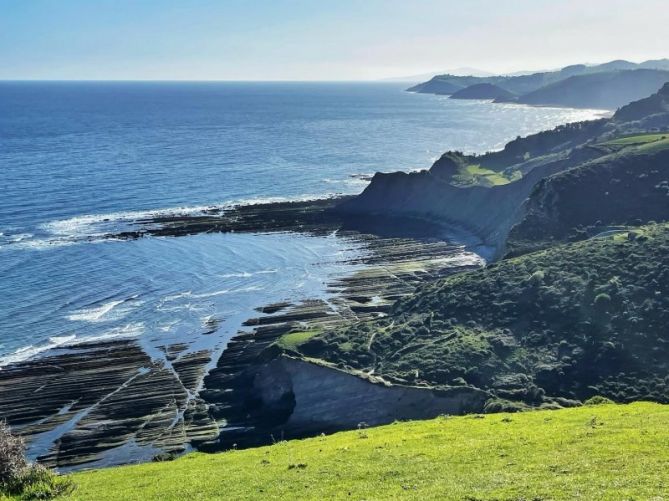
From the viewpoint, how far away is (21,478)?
2809 cm

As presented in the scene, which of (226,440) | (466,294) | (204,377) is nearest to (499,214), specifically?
(466,294)

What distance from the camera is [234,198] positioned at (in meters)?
140

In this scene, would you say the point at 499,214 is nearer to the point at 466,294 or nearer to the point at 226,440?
the point at 466,294

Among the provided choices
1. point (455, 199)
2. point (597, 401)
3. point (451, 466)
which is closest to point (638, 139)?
point (455, 199)

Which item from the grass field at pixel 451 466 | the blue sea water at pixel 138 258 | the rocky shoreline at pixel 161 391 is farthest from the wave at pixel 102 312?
the grass field at pixel 451 466

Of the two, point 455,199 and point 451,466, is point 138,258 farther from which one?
point 451,466

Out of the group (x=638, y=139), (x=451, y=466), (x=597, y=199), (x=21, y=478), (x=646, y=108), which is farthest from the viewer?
(x=646, y=108)

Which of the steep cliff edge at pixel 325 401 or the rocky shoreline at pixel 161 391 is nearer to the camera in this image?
the steep cliff edge at pixel 325 401

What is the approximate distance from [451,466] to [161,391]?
3805cm

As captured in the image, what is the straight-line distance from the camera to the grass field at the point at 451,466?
23.3m

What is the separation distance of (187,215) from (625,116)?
11242cm

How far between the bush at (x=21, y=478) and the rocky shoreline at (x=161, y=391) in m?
17.6

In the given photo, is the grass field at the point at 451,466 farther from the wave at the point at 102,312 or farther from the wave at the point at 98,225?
the wave at the point at 98,225

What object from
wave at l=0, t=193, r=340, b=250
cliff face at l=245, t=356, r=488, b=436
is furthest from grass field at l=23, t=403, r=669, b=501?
wave at l=0, t=193, r=340, b=250
